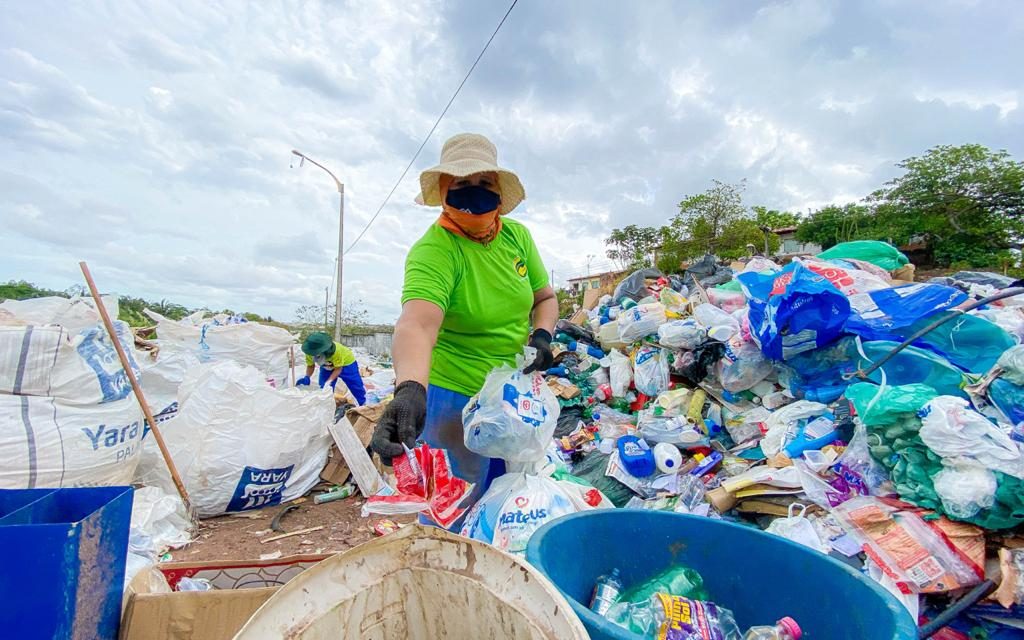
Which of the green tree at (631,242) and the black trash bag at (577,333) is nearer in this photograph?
the black trash bag at (577,333)

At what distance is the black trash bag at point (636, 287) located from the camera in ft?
18.2

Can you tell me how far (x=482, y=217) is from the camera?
1.56 m

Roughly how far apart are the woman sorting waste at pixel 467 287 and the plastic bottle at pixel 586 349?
3141mm

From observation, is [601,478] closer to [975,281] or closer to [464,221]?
[464,221]

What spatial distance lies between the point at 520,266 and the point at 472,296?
0.30 metres

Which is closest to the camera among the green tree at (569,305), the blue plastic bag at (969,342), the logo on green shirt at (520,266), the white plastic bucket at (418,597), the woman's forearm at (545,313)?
the white plastic bucket at (418,597)

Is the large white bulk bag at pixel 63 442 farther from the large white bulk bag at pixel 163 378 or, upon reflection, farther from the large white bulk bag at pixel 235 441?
the large white bulk bag at pixel 163 378

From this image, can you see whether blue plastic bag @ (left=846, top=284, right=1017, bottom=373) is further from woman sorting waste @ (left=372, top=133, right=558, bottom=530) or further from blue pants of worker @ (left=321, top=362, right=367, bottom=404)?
blue pants of worker @ (left=321, top=362, right=367, bottom=404)

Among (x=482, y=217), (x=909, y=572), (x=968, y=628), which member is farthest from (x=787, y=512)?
(x=482, y=217)

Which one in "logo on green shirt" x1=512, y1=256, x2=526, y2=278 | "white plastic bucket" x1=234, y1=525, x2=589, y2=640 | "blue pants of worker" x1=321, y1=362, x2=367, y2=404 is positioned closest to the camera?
"white plastic bucket" x1=234, y1=525, x2=589, y2=640

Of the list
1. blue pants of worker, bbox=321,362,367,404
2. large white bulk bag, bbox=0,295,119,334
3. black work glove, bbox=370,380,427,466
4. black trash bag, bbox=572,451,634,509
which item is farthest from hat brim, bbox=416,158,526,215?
blue pants of worker, bbox=321,362,367,404

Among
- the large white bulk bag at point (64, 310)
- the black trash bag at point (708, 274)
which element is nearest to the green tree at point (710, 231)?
the black trash bag at point (708, 274)

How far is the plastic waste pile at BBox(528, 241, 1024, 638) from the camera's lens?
1.74m

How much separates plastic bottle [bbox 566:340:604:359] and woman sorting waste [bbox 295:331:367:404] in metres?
2.20
